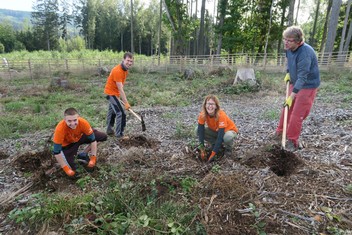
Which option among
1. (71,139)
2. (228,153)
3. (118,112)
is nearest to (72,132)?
(71,139)

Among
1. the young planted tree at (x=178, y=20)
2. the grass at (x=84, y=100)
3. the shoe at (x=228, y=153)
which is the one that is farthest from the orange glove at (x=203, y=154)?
the young planted tree at (x=178, y=20)

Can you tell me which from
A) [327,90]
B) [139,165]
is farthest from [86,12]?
[139,165]

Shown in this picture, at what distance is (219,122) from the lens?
3.34m

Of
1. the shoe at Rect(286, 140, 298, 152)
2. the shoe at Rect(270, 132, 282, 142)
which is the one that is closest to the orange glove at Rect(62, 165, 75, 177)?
the shoe at Rect(286, 140, 298, 152)

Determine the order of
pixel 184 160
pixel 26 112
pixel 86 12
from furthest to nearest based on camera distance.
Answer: pixel 86 12 → pixel 26 112 → pixel 184 160

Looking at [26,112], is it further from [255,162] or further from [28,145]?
[255,162]

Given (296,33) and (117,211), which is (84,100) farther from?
(296,33)

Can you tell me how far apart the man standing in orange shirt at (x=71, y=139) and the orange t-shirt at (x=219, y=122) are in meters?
1.50

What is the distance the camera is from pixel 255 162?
3.21m

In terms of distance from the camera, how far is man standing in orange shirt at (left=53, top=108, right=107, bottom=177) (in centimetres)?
301

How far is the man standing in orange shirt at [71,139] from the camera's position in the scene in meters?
3.01

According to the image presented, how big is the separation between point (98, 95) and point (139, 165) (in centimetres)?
650

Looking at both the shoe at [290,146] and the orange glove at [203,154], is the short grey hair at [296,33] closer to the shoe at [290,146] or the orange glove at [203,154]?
the shoe at [290,146]

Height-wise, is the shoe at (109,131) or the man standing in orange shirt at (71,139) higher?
the man standing in orange shirt at (71,139)
